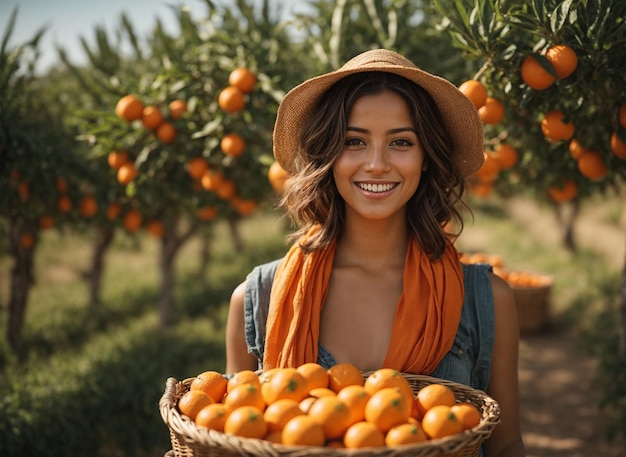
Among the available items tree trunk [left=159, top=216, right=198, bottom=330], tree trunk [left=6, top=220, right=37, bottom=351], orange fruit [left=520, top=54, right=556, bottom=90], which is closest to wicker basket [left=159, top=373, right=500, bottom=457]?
orange fruit [left=520, top=54, right=556, bottom=90]

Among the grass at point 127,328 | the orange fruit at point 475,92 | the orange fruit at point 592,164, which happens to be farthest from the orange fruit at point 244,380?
the orange fruit at point 592,164

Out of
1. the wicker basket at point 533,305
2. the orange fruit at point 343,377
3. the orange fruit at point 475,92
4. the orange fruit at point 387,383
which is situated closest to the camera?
the orange fruit at point 387,383

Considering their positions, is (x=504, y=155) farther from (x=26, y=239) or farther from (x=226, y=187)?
(x=26, y=239)

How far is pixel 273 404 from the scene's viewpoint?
1541mm

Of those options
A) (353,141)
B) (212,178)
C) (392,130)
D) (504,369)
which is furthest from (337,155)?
(212,178)

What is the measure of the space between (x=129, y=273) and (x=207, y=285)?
10.2 ft

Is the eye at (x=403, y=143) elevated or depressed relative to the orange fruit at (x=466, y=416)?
elevated

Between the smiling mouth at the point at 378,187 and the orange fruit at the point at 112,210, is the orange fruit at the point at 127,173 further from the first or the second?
the smiling mouth at the point at 378,187

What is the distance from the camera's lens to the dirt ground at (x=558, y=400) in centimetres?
442

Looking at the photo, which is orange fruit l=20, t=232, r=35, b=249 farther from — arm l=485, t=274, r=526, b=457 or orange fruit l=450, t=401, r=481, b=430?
orange fruit l=450, t=401, r=481, b=430

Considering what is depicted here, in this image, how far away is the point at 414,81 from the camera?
1.92 m

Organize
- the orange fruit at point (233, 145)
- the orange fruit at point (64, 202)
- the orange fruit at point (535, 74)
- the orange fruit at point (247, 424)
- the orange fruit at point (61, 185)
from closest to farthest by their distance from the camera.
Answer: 1. the orange fruit at point (247, 424)
2. the orange fruit at point (535, 74)
3. the orange fruit at point (233, 145)
4. the orange fruit at point (61, 185)
5. the orange fruit at point (64, 202)

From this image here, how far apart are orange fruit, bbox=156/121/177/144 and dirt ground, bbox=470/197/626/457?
11.0ft

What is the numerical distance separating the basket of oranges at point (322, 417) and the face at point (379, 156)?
20.6 inches
